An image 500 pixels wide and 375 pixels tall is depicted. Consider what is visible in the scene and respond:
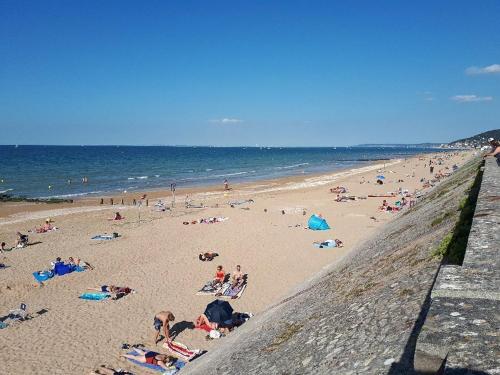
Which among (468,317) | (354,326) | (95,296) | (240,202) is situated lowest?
(95,296)

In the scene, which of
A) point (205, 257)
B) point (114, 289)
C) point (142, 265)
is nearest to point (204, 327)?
point (114, 289)

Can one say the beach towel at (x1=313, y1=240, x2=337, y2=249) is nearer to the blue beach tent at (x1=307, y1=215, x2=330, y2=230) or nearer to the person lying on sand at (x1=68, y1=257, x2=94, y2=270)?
the blue beach tent at (x1=307, y1=215, x2=330, y2=230)

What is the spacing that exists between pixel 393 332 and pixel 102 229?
90.3 ft

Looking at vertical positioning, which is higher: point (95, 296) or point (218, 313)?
point (218, 313)

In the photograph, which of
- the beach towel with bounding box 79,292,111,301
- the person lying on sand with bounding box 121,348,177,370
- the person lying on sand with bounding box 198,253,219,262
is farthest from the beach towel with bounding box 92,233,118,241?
the person lying on sand with bounding box 121,348,177,370

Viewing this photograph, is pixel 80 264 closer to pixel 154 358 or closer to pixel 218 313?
pixel 218 313

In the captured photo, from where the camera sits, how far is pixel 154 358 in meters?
11.2

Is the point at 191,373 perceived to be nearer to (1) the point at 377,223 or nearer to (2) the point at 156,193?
(1) the point at 377,223

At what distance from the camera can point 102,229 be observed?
29547 mm

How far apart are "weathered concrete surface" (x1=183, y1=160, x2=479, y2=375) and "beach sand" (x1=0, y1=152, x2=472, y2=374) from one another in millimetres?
4671

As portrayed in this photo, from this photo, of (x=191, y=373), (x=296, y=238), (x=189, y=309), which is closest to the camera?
(x=191, y=373)

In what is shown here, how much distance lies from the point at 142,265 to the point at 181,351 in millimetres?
9315

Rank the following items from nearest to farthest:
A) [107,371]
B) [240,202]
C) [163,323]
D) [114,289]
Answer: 1. [107,371]
2. [163,323]
3. [114,289]
4. [240,202]

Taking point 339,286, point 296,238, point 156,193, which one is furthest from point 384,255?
point 156,193
